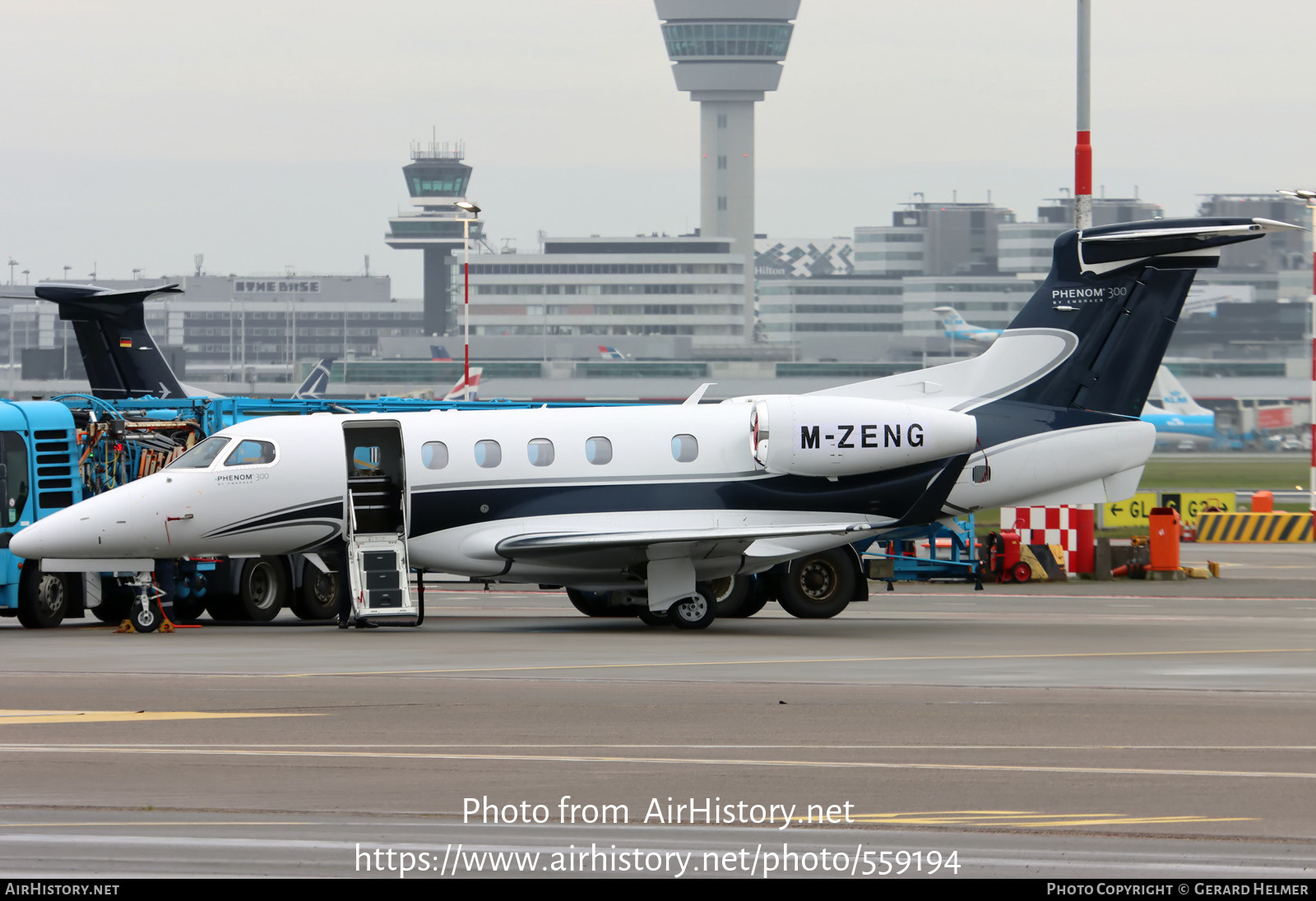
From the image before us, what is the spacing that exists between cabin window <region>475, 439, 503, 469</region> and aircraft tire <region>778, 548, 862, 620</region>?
4.99 meters

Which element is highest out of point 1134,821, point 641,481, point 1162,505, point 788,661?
point 641,481

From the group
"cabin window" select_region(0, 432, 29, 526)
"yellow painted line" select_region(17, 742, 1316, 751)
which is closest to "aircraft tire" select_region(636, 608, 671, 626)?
"cabin window" select_region(0, 432, 29, 526)

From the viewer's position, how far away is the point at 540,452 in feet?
77.9

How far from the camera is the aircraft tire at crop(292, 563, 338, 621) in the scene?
26750mm

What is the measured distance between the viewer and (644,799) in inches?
398

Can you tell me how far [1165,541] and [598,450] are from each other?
1643 cm

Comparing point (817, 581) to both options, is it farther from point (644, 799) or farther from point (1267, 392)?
point (1267, 392)

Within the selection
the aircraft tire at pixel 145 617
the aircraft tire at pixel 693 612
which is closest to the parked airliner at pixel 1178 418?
the aircraft tire at pixel 693 612

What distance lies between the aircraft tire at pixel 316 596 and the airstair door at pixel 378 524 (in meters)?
2.96

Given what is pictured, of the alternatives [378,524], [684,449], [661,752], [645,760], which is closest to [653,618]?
[684,449]

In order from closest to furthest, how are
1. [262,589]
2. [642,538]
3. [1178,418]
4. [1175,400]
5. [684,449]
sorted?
[642,538] < [684,449] < [262,589] < [1178,418] < [1175,400]

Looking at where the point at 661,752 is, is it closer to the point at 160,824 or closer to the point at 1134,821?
the point at 1134,821
